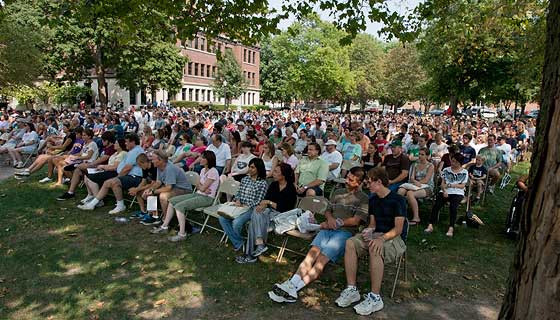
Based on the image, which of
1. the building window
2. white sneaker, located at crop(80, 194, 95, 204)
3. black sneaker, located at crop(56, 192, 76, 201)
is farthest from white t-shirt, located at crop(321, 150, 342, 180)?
the building window

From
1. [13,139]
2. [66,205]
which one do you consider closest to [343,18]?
[66,205]

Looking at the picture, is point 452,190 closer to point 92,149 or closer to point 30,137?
point 92,149

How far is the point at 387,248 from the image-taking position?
15.2 ft

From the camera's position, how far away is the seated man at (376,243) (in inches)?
175

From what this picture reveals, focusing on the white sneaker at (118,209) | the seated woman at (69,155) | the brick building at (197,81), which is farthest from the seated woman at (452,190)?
the brick building at (197,81)

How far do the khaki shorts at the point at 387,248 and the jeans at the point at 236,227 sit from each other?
1755 mm

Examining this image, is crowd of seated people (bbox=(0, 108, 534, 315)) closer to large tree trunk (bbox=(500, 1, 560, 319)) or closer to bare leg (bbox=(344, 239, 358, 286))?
bare leg (bbox=(344, 239, 358, 286))

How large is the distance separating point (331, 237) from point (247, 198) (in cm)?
164

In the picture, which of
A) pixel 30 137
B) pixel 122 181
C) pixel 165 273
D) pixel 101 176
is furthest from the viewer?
pixel 30 137

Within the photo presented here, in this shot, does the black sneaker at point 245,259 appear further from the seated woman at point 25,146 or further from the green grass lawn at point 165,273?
the seated woman at point 25,146

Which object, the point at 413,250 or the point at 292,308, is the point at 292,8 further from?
the point at 292,308

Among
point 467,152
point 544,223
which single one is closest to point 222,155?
point 467,152

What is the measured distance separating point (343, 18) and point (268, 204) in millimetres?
4601

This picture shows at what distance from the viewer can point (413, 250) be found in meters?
6.10
